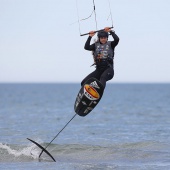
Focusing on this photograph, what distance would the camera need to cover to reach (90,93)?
1410 cm

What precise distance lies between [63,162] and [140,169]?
2.75m

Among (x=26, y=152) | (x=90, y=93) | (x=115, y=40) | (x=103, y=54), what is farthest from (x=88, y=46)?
(x=26, y=152)

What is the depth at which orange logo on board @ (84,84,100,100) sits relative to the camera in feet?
46.1

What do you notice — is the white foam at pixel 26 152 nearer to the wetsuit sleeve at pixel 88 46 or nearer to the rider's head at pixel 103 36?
the wetsuit sleeve at pixel 88 46

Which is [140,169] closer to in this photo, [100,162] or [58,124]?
[100,162]

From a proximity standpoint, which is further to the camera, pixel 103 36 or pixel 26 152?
pixel 26 152

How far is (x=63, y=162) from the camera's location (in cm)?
1656

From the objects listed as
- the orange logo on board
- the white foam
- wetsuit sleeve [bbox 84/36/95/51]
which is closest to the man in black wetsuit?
wetsuit sleeve [bbox 84/36/95/51]

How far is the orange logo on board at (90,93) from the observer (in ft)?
46.1

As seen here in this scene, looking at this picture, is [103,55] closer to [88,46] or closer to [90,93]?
[88,46]

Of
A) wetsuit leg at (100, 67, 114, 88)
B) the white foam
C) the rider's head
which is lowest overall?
the white foam

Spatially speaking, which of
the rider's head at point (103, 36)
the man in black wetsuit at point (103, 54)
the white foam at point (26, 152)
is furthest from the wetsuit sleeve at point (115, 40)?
the white foam at point (26, 152)

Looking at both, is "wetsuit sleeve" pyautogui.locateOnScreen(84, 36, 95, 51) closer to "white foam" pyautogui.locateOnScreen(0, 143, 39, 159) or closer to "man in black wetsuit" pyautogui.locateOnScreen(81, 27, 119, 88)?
"man in black wetsuit" pyautogui.locateOnScreen(81, 27, 119, 88)

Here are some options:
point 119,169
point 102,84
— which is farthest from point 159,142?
point 102,84
